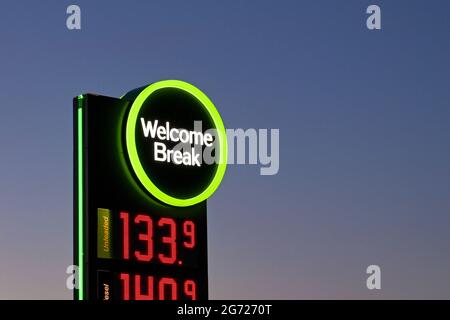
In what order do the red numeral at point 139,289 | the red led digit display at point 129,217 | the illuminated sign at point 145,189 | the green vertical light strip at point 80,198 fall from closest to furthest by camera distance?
the green vertical light strip at point 80,198 → the red led digit display at point 129,217 → the illuminated sign at point 145,189 → the red numeral at point 139,289

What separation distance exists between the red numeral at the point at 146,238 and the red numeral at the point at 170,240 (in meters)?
0.26

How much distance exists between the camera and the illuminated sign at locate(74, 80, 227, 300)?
26844 millimetres

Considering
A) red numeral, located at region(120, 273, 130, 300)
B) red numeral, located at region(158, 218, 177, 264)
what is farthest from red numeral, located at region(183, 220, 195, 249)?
red numeral, located at region(120, 273, 130, 300)

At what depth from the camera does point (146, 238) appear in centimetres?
2748

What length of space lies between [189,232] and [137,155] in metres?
1.90

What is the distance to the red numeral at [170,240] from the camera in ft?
90.9

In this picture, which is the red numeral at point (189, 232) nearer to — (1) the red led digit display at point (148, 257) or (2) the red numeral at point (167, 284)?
(1) the red led digit display at point (148, 257)

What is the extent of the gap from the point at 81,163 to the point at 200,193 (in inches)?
111

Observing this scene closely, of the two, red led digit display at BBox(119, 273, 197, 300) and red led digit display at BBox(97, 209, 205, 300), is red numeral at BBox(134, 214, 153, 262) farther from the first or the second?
red led digit display at BBox(119, 273, 197, 300)

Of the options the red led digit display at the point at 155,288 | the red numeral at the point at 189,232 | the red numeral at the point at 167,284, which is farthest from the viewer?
the red numeral at the point at 189,232

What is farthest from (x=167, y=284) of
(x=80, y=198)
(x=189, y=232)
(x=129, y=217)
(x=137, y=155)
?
(x=137, y=155)

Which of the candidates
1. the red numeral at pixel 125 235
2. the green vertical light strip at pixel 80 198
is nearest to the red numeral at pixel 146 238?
the red numeral at pixel 125 235
